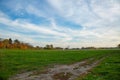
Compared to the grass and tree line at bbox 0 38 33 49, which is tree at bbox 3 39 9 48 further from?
the grass

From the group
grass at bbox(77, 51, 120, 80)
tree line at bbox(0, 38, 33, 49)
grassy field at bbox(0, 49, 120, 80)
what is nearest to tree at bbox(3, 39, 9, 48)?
tree line at bbox(0, 38, 33, 49)

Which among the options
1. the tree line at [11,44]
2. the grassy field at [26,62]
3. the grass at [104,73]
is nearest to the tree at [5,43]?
the tree line at [11,44]

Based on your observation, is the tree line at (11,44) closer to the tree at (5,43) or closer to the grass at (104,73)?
the tree at (5,43)

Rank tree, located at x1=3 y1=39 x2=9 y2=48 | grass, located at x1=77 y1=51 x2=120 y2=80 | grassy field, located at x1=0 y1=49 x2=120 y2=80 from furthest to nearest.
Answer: tree, located at x1=3 y1=39 x2=9 y2=48
grassy field, located at x1=0 y1=49 x2=120 y2=80
grass, located at x1=77 y1=51 x2=120 y2=80

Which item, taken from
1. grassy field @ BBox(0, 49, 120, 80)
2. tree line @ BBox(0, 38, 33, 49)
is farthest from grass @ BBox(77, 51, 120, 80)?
tree line @ BBox(0, 38, 33, 49)

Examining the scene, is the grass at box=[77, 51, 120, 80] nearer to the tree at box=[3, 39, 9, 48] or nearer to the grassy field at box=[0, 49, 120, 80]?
the grassy field at box=[0, 49, 120, 80]

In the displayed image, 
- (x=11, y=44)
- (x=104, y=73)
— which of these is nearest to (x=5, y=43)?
(x=11, y=44)

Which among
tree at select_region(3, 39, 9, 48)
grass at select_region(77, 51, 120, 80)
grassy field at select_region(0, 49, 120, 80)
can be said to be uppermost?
tree at select_region(3, 39, 9, 48)

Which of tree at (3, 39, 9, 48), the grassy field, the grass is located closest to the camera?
the grass

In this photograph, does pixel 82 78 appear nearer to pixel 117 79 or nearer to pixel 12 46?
pixel 117 79

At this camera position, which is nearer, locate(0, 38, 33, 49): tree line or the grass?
the grass

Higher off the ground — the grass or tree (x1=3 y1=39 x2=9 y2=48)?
tree (x1=3 y1=39 x2=9 y2=48)

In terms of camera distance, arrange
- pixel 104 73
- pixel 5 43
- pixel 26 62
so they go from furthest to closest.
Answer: pixel 5 43, pixel 26 62, pixel 104 73

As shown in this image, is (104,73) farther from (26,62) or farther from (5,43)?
(5,43)
